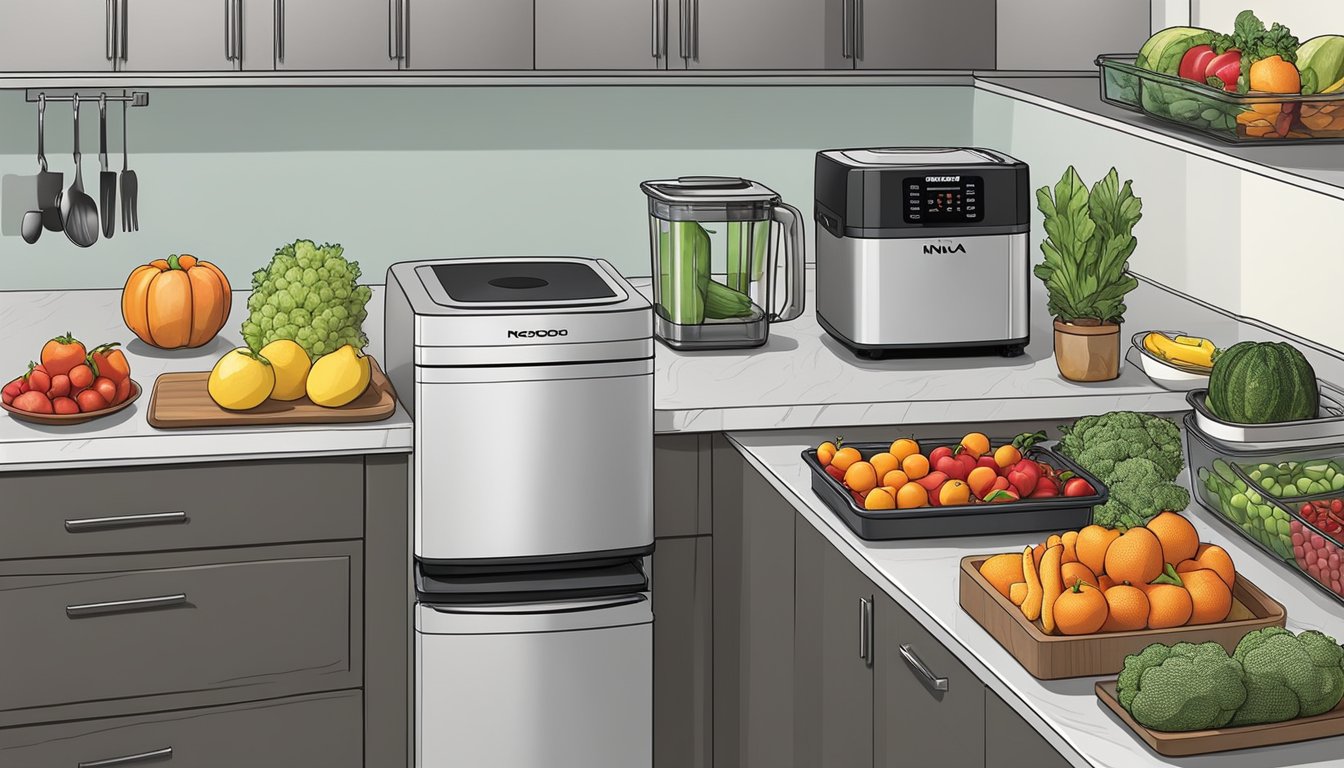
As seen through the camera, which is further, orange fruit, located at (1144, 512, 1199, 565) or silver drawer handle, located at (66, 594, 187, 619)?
silver drawer handle, located at (66, 594, 187, 619)

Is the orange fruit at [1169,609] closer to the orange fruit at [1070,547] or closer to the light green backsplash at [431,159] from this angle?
the orange fruit at [1070,547]

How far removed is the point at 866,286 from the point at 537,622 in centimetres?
82

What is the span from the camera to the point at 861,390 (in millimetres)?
2662

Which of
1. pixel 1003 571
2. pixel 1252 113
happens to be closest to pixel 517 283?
pixel 1003 571

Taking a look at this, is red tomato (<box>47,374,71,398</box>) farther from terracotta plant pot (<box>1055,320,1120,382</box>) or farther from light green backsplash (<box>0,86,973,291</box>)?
terracotta plant pot (<box>1055,320,1120,382</box>)

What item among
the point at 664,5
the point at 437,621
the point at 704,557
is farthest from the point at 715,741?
the point at 664,5

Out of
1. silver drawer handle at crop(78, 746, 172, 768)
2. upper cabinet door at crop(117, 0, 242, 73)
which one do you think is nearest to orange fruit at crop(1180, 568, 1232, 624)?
silver drawer handle at crop(78, 746, 172, 768)

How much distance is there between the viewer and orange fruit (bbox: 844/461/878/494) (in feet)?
6.82

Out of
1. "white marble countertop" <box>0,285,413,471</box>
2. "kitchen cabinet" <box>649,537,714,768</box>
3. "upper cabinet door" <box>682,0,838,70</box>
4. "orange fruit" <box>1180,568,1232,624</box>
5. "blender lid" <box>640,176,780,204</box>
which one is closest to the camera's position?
"orange fruit" <box>1180,568,1232,624</box>

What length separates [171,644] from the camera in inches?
97.3

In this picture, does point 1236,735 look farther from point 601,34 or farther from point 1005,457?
point 601,34

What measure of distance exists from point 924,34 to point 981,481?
A: 1.46 metres

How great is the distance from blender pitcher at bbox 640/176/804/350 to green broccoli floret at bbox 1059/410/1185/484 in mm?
858

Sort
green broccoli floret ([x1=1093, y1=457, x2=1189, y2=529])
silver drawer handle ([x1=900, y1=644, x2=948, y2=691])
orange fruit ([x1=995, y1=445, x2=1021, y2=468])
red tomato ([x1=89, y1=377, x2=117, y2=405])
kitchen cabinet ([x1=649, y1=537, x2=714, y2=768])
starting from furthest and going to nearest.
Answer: kitchen cabinet ([x1=649, y1=537, x2=714, y2=768]) < red tomato ([x1=89, y1=377, x2=117, y2=405]) < orange fruit ([x1=995, y1=445, x2=1021, y2=468]) < green broccoli floret ([x1=1093, y1=457, x2=1189, y2=529]) < silver drawer handle ([x1=900, y1=644, x2=948, y2=691])
